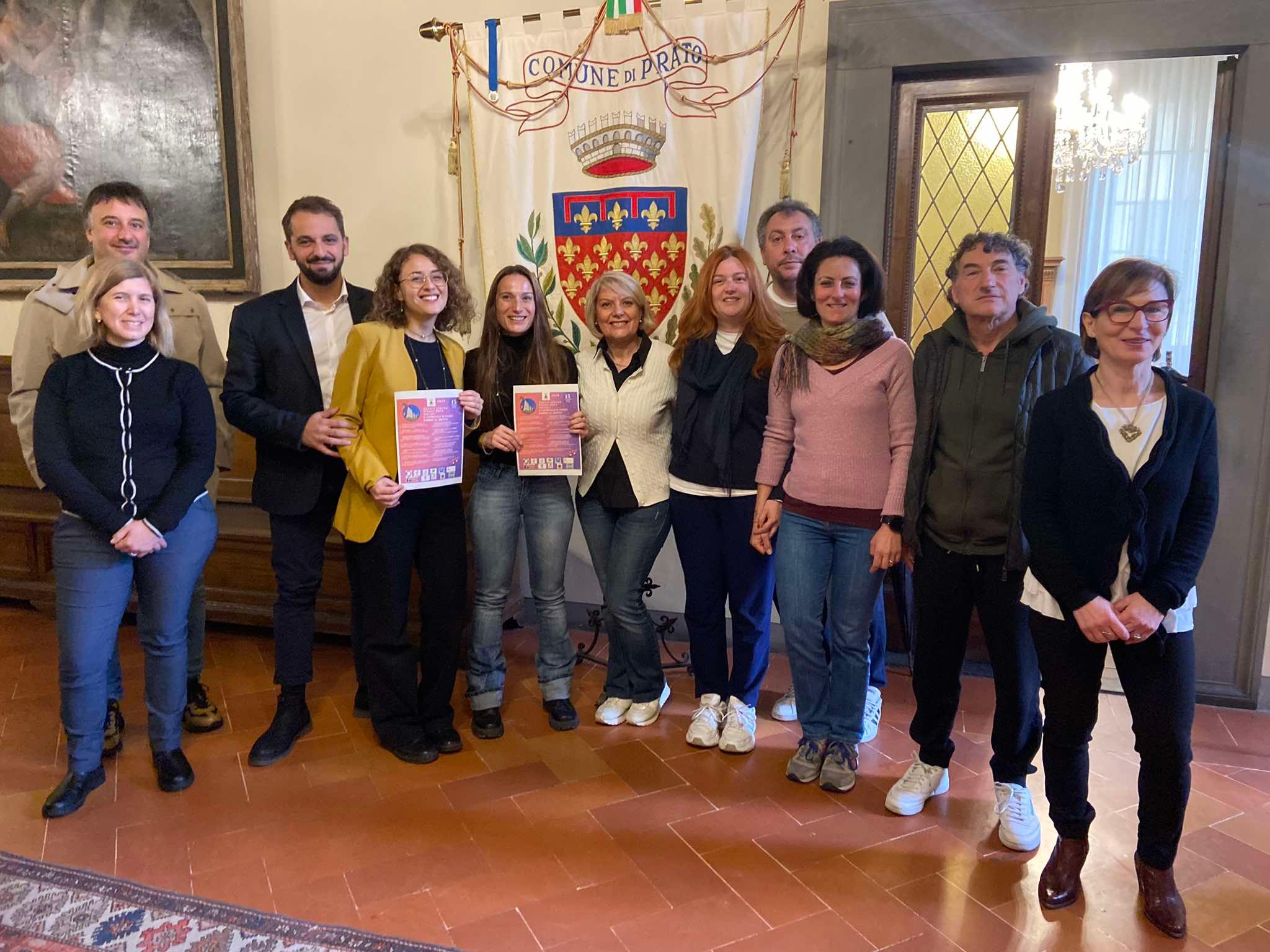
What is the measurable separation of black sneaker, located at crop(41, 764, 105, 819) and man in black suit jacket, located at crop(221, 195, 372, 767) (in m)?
0.42

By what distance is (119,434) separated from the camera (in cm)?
234

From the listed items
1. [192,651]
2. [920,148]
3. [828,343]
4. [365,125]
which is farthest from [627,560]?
[365,125]

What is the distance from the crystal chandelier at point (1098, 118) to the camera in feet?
17.2

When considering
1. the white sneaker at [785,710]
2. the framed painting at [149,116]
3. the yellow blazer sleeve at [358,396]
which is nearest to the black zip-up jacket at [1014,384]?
the white sneaker at [785,710]

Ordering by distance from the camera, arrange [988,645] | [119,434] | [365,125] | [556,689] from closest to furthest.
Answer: [988,645]
[119,434]
[556,689]
[365,125]

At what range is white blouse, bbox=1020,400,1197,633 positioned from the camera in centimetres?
183

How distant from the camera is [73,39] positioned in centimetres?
418

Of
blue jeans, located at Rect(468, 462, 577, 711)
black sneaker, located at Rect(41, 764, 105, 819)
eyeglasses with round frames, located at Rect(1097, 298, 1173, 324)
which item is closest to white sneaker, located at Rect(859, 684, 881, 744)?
blue jeans, located at Rect(468, 462, 577, 711)

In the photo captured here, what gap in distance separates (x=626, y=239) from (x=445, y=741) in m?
2.06

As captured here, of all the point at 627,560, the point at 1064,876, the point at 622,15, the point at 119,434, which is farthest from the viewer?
the point at 622,15

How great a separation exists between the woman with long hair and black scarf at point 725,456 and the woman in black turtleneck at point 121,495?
139cm

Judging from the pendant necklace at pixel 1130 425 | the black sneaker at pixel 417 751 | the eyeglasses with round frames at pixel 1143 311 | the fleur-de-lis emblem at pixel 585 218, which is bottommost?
the black sneaker at pixel 417 751

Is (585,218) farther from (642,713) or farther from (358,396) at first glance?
(642,713)

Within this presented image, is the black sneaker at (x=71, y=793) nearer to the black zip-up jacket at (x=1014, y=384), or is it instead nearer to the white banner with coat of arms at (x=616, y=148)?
the white banner with coat of arms at (x=616, y=148)
